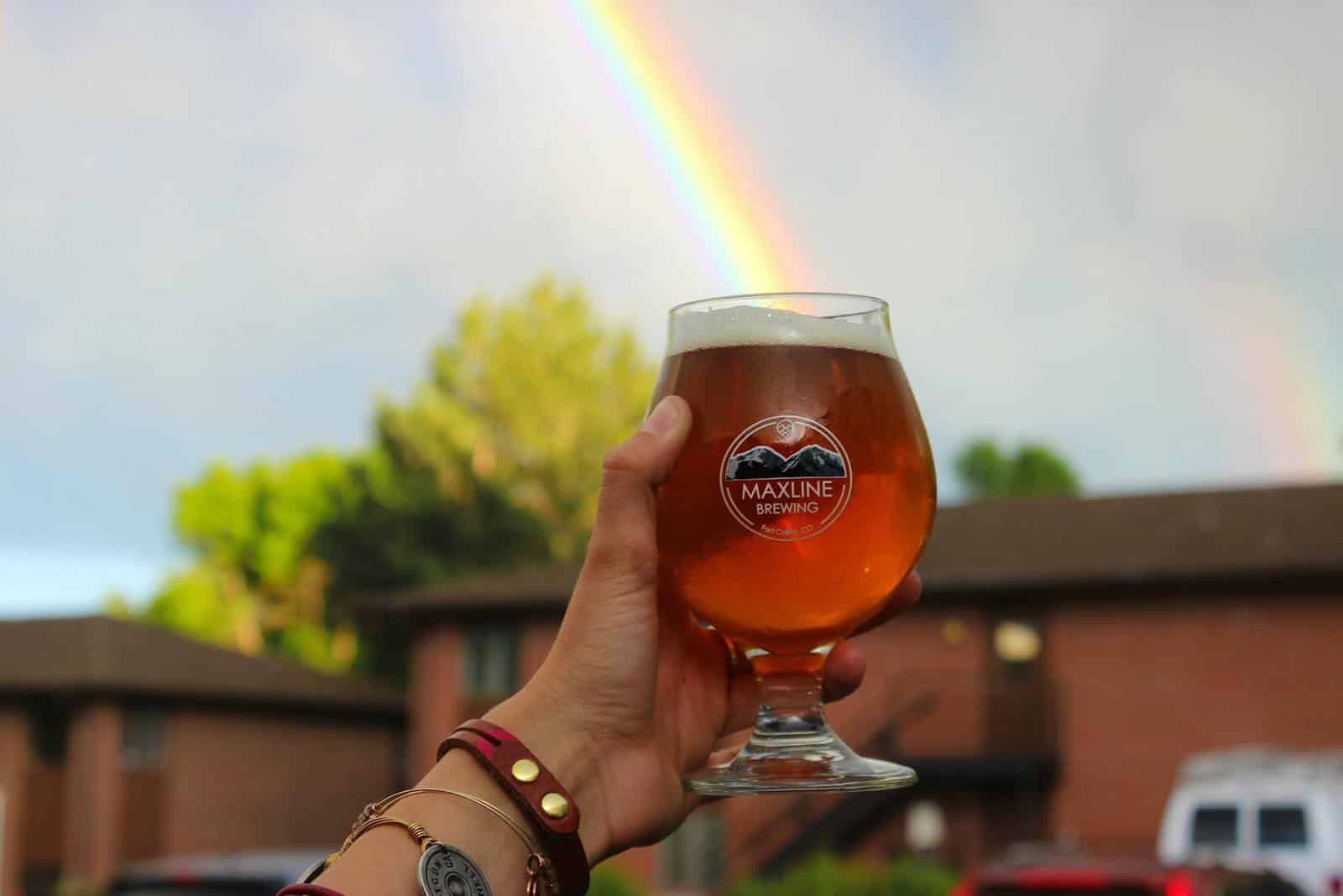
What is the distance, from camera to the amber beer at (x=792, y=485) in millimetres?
1928

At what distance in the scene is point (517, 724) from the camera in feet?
6.77

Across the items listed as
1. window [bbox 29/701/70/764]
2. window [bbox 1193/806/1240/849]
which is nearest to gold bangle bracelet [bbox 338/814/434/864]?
window [bbox 1193/806/1240/849]

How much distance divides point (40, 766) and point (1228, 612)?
22724mm

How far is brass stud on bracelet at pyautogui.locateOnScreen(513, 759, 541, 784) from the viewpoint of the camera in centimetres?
197

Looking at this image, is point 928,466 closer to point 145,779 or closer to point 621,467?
point 621,467

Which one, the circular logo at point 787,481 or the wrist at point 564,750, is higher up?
the circular logo at point 787,481

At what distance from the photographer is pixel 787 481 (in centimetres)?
192

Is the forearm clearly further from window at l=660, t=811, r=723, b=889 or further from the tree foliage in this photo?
the tree foliage

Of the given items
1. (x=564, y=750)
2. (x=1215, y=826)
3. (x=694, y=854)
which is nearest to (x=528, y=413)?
(x=694, y=854)

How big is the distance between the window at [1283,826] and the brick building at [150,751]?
917 inches

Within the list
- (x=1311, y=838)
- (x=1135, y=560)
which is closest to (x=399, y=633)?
(x=1135, y=560)

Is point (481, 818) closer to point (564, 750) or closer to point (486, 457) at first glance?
point (564, 750)

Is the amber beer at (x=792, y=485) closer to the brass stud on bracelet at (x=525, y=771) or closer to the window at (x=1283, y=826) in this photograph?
the brass stud on bracelet at (x=525, y=771)

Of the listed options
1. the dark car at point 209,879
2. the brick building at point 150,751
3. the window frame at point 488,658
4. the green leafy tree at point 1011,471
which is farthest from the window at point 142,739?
the green leafy tree at point 1011,471
